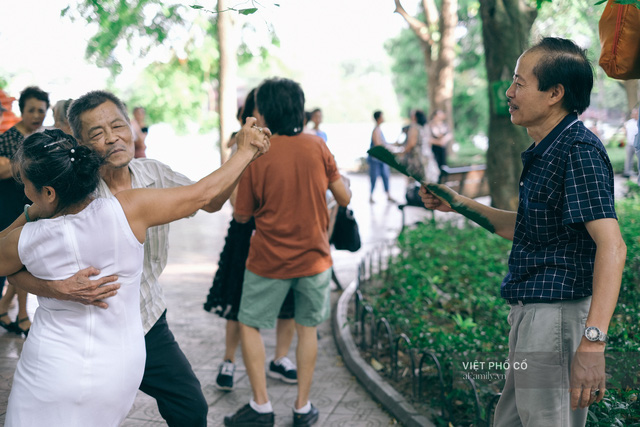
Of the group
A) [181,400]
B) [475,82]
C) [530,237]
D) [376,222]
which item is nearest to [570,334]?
[530,237]

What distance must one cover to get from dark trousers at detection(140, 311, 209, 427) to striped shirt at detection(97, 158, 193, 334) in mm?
89

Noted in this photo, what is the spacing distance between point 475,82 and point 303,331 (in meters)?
35.3

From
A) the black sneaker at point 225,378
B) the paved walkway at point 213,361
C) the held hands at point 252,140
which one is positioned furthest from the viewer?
the black sneaker at point 225,378

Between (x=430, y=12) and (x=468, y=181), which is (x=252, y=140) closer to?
(x=468, y=181)

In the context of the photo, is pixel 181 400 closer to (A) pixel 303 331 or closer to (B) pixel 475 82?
(A) pixel 303 331

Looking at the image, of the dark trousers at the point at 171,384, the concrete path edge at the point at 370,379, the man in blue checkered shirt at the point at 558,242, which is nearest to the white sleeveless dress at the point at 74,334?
the dark trousers at the point at 171,384

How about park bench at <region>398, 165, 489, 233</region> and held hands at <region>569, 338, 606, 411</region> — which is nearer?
held hands at <region>569, 338, 606, 411</region>

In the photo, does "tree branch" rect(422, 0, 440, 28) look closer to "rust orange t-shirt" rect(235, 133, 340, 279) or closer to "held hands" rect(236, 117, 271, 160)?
"rust orange t-shirt" rect(235, 133, 340, 279)

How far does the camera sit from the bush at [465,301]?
3932mm

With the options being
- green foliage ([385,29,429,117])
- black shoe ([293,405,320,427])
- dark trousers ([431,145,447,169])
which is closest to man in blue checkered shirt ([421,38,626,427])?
black shoe ([293,405,320,427])

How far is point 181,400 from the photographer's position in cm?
299

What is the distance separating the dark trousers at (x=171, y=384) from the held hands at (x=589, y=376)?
1622 mm

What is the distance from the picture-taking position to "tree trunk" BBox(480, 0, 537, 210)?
8.47m

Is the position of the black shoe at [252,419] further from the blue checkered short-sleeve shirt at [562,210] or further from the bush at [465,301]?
the blue checkered short-sleeve shirt at [562,210]
